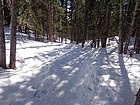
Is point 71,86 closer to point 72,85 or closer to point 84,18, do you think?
point 72,85

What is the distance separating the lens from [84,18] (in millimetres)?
25266

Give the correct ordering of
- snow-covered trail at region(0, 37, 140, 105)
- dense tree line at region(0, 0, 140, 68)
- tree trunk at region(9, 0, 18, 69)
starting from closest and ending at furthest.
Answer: snow-covered trail at region(0, 37, 140, 105)
tree trunk at region(9, 0, 18, 69)
dense tree line at region(0, 0, 140, 68)

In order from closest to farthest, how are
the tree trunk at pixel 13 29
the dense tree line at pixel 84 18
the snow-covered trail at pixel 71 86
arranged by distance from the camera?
the snow-covered trail at pixel 71 86 < the tree trunk at pixel 13 29 < the dense tree line at pixel 84 18

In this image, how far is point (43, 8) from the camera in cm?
2905

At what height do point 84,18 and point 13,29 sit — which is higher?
point 84,18

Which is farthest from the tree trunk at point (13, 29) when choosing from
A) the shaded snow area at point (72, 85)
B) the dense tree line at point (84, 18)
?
the shaded snow area at point (72, 85)

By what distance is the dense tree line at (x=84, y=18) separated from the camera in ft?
34.8

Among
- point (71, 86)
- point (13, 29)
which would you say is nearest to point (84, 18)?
point (13, 29)

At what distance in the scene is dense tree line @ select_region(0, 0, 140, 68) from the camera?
10.6 m

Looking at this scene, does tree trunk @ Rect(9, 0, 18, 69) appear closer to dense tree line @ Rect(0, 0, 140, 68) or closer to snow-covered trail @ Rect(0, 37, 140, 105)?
dense tree line @ Rect(0, 0, 140, 68)

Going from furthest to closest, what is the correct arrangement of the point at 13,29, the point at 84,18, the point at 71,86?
the point at 84,18 → the point at 13,29 → the point at 71,86

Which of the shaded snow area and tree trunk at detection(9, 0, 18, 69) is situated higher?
tree trunk at detection(9, 0, 18, 69)

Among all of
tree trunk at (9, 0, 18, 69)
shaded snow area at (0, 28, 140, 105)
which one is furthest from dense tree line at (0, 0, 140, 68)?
shaded snow area at (0, 28, 140, 105)

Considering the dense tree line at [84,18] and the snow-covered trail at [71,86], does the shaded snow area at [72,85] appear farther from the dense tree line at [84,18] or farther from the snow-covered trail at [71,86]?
the dense tree line at [84,18]
